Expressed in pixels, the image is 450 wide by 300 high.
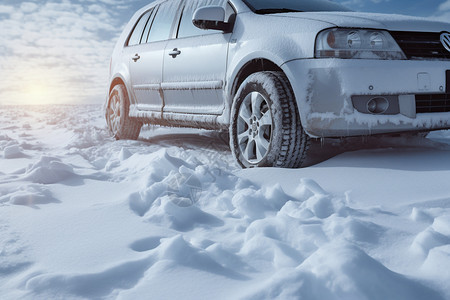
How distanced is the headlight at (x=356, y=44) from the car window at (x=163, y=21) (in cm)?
223

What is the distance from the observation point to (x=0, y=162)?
4.06m

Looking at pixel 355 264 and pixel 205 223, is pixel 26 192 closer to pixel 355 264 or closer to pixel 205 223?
pixel 205 223

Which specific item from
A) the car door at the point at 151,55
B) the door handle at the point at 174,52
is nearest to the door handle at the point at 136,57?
the car door at the point at 151,55

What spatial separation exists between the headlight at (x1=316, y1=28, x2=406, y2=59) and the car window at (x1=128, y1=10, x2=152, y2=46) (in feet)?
9.97

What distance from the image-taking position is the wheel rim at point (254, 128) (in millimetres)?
3234

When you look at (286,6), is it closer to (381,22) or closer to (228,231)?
(381,22)

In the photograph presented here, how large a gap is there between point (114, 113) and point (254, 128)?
120 inches

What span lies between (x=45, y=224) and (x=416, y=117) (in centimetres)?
235

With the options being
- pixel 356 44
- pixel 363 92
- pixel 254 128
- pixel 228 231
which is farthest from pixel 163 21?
pixel 228 231

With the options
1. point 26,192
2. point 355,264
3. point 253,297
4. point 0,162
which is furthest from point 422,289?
point 0,162

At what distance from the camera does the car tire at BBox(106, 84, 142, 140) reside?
5582 millimetres

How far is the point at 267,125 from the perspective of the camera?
3.26 m

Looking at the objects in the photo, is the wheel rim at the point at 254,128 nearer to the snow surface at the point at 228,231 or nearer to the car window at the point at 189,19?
the snow surface at the point at 228,231

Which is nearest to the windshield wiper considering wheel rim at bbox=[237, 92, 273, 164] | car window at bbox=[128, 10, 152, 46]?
wheel rim at bbox=[237, 92, 273, 164]
